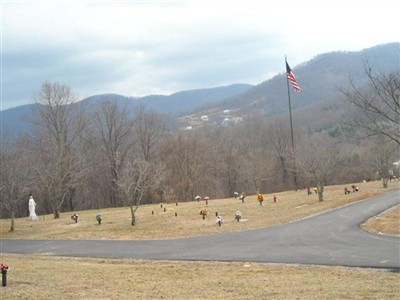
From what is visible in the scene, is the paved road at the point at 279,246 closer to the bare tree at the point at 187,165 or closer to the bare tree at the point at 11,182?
the bare tree at the point at 11,182

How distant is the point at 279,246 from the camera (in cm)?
1908

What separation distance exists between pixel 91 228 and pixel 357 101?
2044 centimetres

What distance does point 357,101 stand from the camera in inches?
584

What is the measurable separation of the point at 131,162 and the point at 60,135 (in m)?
9.40

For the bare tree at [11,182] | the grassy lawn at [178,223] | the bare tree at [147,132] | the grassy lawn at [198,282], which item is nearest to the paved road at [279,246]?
the grassy lawn at [198,282]

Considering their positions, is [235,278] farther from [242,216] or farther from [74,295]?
[242,216]

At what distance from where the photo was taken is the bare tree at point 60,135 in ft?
150

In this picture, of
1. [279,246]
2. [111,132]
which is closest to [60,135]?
[111,132]

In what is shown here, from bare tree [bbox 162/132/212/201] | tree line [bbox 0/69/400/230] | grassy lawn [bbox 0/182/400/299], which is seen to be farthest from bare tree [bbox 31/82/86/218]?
grassy lawn [bbox 0/182/400/299]

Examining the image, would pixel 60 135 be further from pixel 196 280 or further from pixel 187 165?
pixel 196 280

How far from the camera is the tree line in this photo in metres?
39.0

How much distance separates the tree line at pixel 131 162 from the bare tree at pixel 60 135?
111 mm

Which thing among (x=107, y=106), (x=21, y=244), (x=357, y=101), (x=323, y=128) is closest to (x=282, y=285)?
(x=357, y=101)

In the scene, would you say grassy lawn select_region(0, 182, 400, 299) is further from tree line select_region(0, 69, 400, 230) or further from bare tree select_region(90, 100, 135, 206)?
bare tree select_region(90, 100, 135, 206)
